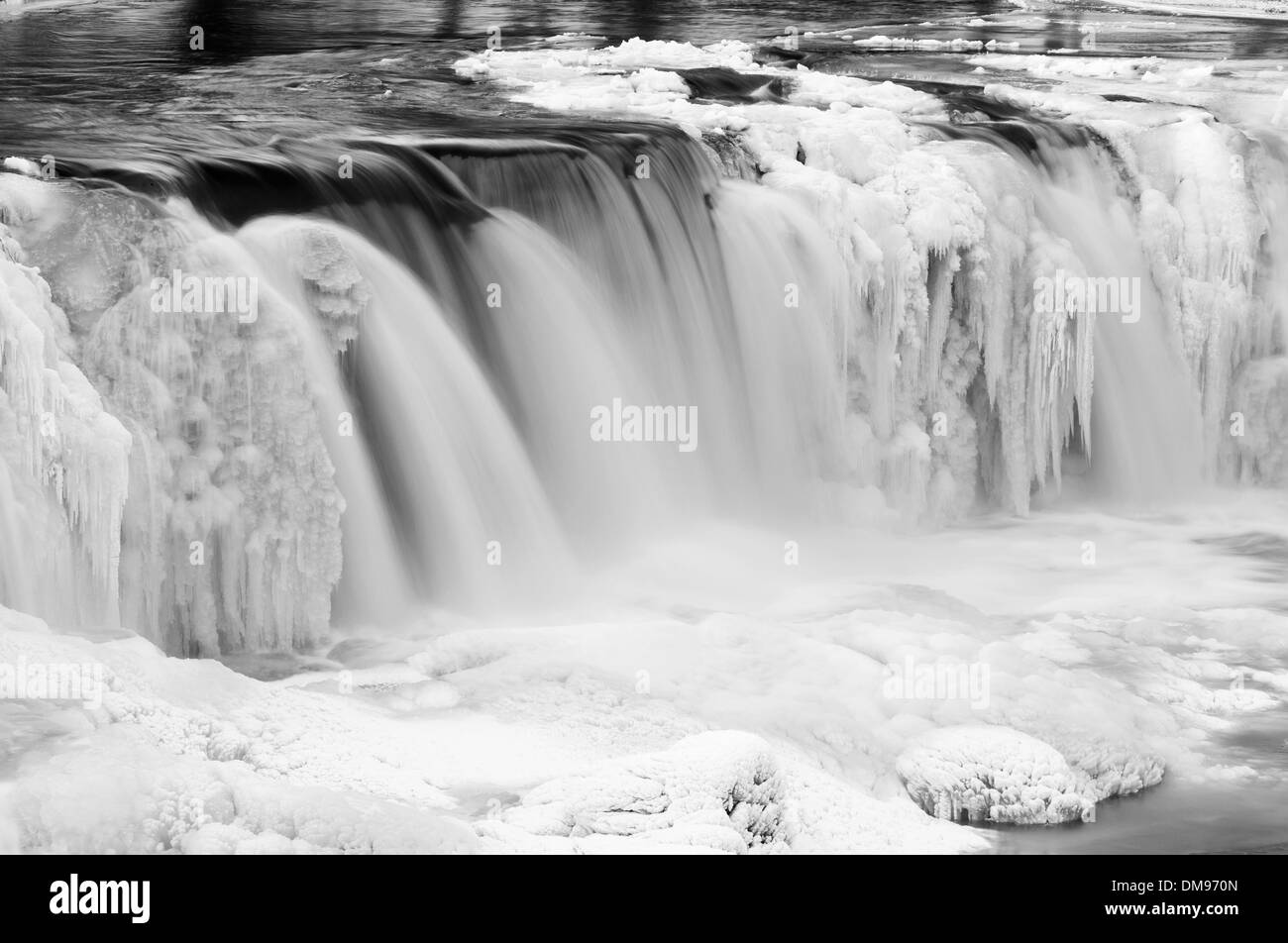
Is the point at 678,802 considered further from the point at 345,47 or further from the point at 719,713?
the point at 345,47

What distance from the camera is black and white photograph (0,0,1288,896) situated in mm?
6609

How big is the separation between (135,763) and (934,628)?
5.02 meters

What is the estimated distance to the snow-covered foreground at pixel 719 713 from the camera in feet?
18.7

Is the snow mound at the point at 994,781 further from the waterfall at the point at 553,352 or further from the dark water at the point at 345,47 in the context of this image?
the dark water at the point at 345,47

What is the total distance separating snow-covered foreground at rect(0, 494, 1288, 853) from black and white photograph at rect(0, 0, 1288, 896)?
0.10ft

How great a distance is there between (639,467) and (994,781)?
13.9 ft

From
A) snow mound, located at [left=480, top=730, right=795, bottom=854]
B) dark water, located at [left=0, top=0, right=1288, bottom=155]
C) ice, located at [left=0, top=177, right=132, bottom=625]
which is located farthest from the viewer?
dark water, located at [left=0, top=0, right=1288, bottom=155]

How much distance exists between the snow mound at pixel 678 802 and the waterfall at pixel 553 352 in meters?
2.84

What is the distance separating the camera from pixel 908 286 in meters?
12.3

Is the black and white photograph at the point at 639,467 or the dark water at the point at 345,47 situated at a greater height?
the dark water at the point at 345,47

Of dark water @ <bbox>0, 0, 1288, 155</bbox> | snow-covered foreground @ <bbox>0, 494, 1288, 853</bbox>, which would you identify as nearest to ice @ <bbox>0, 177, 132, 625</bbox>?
snow-covered foreground @ <bbox>0, 494, 1288, 853</bbox>

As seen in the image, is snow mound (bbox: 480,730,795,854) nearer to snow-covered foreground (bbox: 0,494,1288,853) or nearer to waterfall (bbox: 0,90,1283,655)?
snow-covered foreground (bbox: 0,494,1288,853)

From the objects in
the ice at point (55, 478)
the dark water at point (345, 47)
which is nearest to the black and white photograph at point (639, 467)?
the ice at point (55, 478)
